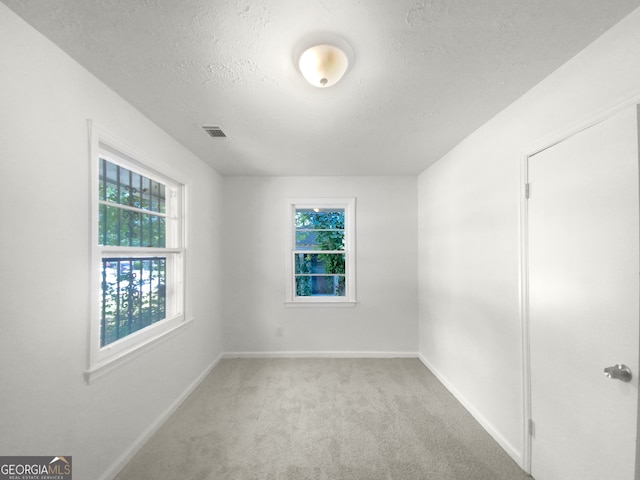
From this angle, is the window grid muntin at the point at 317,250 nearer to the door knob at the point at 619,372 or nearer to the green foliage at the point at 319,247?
the green foliage at the point at 319,247

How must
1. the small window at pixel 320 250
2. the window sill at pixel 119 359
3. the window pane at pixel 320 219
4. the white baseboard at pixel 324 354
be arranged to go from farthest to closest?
the window pane at pixel 320 219, the small window at pixel 320 250, the white baseboard at pixel 324 354, the window sill at pixel 119 359

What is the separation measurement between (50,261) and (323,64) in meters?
1.68

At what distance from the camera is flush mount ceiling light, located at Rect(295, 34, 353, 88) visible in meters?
1.21

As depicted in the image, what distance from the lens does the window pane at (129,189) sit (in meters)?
1.70

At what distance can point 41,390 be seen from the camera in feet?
3.90

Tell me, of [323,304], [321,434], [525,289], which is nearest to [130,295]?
[321,434]

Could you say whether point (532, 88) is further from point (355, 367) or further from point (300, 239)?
point (355, 367)

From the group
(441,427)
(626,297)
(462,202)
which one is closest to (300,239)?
(462,202)

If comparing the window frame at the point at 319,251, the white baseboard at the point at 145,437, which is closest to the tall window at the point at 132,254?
the white baseboard at the point at 145,437

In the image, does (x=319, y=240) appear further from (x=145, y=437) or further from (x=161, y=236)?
(x=145, y=437)

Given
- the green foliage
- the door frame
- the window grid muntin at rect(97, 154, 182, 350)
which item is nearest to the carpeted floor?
the door frame

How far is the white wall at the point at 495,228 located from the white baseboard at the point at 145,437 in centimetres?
267

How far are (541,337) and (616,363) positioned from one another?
405 millimetres

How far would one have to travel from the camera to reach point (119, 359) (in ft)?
5.40
